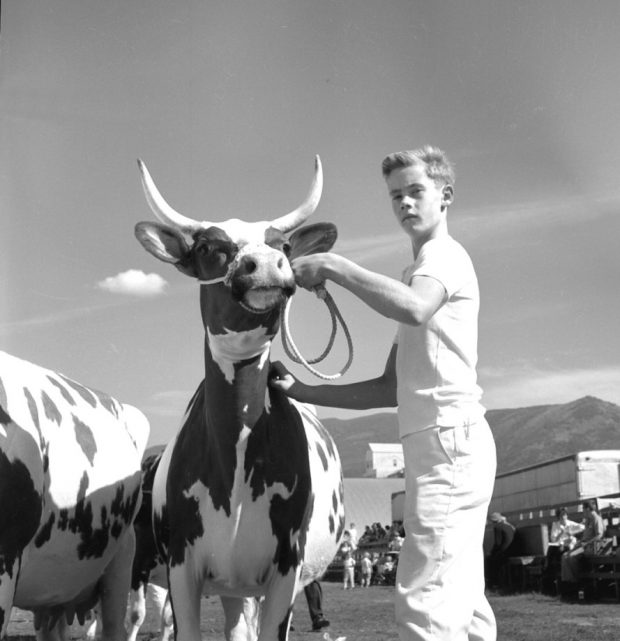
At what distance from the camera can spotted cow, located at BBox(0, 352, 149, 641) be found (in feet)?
16.1

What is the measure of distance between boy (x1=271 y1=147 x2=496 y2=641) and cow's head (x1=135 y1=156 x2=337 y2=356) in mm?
779

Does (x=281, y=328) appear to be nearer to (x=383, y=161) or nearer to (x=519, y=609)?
(x=383, y=161)

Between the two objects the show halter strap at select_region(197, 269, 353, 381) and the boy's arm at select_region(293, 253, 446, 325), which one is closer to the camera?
the boy's arm at select_region(293, 253, 446, 325)

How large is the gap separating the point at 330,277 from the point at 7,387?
2539mm

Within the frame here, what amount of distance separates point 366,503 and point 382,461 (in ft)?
77.4

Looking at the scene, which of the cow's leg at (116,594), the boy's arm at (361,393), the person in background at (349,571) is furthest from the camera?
the person in background at (349,571)

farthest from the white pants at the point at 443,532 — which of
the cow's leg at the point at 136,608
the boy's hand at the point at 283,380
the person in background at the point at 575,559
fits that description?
the person in background at the point at 575,559

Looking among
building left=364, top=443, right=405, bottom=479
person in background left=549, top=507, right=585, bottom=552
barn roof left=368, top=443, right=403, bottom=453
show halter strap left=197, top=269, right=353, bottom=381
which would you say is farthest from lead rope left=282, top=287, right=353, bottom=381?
barn roof left=368, top=443, right=403, bottom=453

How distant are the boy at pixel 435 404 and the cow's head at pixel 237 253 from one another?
2.56 feet

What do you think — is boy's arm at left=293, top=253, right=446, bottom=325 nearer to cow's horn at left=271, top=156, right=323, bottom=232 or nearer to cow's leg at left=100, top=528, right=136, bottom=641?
cow's horn at left=271, top=156, right=323, bottom=232

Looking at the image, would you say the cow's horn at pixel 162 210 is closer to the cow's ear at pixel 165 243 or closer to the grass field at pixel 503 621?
the cow's ear at pixel 165 243

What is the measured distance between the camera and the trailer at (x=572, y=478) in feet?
98.6

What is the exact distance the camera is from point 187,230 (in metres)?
5.34

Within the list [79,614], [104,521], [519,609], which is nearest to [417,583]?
[104,521]
